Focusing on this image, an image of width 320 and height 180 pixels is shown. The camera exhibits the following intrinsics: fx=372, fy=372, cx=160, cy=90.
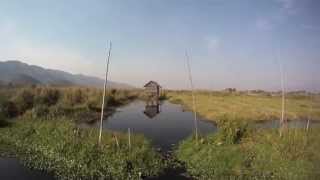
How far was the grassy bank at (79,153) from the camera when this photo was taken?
19094 millimetres

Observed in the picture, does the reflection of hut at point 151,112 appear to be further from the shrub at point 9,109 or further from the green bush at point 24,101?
the shrub at point 9,109

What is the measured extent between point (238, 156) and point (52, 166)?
1017 centimetres

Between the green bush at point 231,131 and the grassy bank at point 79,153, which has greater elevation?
the green bush at point 231,131

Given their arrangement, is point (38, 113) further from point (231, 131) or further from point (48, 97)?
point (231, 131)

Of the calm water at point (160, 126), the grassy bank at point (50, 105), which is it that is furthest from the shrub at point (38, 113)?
the calm water at point (160, 126)

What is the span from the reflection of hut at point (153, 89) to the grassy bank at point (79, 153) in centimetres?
4875

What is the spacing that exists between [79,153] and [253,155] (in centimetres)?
964

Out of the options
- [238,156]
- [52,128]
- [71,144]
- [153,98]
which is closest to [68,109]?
[52,128]

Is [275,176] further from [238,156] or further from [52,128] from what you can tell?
[52,128]

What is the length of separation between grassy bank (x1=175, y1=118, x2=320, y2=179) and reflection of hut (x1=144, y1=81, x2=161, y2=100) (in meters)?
50.5

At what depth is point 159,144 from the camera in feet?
89.9

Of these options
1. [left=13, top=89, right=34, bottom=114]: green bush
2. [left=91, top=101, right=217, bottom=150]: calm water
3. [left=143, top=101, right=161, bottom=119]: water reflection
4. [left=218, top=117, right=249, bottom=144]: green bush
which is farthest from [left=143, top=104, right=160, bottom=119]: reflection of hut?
[left=218, top=117, right=249, bottom=144]: green bush

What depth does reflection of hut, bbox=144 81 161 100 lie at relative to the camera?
74.9 meters

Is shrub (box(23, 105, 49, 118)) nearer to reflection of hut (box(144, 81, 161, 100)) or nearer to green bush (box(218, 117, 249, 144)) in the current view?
green bush (box(218, 117, 249, 144))
